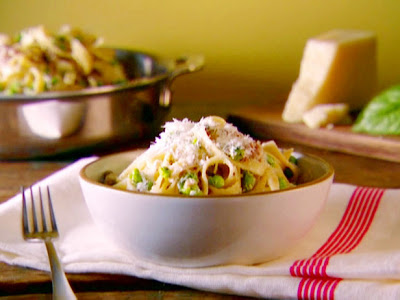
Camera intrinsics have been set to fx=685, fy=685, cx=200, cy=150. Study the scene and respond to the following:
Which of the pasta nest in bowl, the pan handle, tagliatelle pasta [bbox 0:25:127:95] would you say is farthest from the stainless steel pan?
the pasta nest in bowl

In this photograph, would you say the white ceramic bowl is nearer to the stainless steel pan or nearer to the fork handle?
the fork handle

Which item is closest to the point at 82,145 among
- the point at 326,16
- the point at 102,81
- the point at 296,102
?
the point at 102,81

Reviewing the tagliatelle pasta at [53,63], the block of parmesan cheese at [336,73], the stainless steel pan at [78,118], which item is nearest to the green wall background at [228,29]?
→ the block of parmesan cheese at [336,73]

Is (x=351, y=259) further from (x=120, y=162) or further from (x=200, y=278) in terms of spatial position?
(x=120, y=162)

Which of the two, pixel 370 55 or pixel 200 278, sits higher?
pixel 370 55

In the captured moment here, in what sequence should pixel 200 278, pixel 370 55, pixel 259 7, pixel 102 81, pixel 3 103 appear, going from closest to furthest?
pixel 200 278, pixel 3 103, pixel 102 81, pixel 370 55, pixel 259 7

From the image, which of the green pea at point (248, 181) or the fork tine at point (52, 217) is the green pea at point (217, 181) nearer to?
the green pea at point (248, 181)

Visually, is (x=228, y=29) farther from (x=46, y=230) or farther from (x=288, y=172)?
(x=46, y=230)
